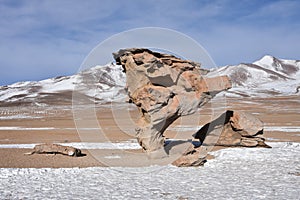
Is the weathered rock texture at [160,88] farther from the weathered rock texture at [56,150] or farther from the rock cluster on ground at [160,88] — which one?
the weathered rock texture at [56,150]

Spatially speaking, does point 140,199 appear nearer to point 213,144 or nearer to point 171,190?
point 171,190

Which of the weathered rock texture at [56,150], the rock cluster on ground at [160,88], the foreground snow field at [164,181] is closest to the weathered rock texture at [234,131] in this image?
the rock cluster on ground at [160,88]

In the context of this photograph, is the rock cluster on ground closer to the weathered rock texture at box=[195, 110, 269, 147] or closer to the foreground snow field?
the foreground snow field

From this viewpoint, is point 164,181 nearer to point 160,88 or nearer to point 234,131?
point 160,88

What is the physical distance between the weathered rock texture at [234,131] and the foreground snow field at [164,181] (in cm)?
417

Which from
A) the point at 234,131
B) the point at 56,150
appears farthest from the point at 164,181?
the point at 234,131

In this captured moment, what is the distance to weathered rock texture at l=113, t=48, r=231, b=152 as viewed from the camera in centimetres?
1838

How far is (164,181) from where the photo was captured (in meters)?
13.7

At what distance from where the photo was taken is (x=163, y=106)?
1873 cm

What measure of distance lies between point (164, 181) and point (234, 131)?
1103 centimetres

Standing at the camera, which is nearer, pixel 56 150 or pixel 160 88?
pixel 160 88

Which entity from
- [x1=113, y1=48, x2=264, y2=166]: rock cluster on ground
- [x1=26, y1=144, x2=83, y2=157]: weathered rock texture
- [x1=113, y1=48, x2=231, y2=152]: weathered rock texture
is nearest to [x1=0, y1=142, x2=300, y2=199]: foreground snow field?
[x1=113, y1=48, x2=264, y2=166]: rock cluster on ground

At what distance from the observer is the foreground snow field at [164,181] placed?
11.6 m

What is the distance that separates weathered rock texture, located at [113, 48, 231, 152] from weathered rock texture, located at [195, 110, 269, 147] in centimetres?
376
